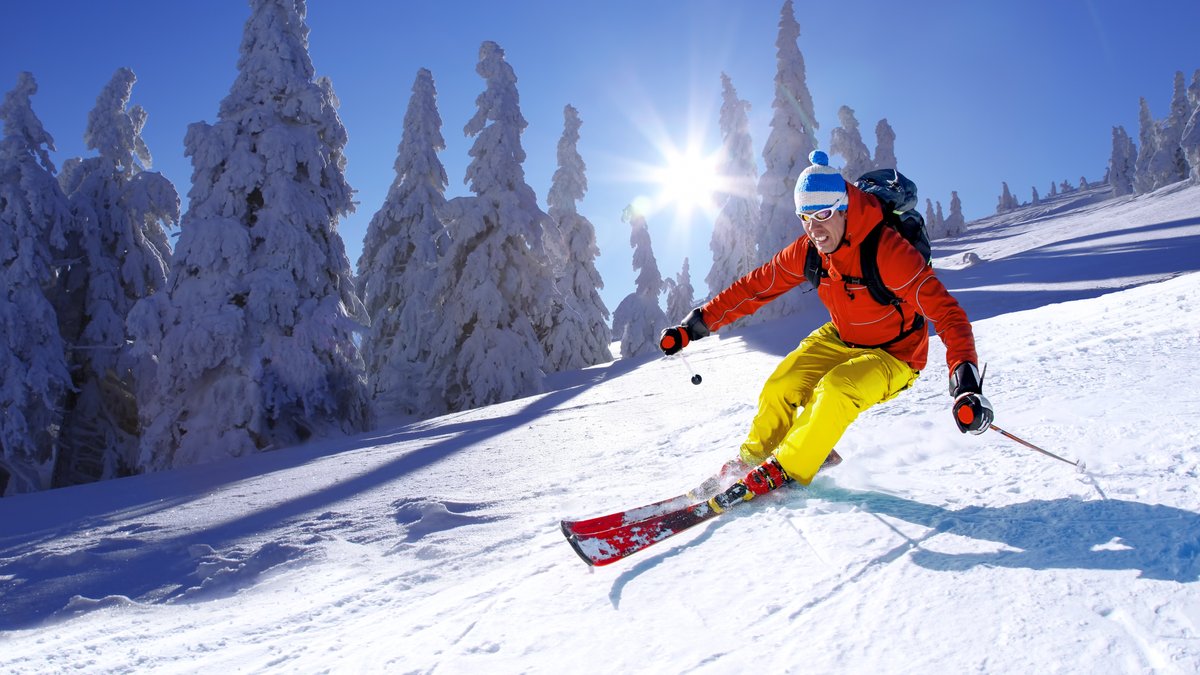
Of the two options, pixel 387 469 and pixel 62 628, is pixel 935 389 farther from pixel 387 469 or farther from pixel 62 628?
pixel 62 628

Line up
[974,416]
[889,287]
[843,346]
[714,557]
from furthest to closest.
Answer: [843,346] → [889,287] → [974,416] → [714,557]

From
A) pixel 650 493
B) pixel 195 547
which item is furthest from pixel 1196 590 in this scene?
pixel 195 547

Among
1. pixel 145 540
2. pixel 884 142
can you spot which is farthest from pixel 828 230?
pixel 884 142

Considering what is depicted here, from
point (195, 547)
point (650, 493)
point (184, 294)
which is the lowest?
point (650, 493)

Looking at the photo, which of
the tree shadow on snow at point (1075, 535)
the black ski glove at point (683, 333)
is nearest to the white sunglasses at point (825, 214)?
the black ski glove at point (683, 333)

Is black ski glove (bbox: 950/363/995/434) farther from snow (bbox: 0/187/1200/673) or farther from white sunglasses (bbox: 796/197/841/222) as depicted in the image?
white sunglasses (bbox: 796/197/841/222)

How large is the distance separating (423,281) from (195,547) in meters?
19.6

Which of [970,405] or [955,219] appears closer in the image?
[970,405]

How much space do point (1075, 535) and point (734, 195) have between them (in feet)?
112

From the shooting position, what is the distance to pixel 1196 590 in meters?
1.62

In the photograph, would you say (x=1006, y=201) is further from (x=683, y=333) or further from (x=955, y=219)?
(x=683, y=333)

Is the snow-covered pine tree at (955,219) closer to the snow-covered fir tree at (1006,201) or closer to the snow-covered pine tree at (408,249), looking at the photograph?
the snow-covered fir tree at (1006,201)

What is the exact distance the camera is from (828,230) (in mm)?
3281

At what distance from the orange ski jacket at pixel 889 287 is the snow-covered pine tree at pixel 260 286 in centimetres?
1166
